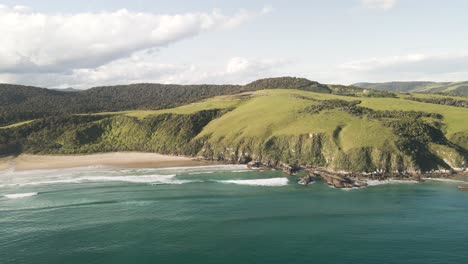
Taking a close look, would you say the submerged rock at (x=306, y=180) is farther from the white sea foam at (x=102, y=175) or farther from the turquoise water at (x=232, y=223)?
the white sea foam at (x=102, y=175)

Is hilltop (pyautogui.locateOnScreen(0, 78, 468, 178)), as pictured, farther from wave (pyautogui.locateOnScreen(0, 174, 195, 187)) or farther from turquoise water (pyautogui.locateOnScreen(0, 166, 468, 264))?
wave (pyautogui.locateOnScreen(0, 174, 195, 187))

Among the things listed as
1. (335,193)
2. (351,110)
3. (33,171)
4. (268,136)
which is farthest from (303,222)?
(33,171)

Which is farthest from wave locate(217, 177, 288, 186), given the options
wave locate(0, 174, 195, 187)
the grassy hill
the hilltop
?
the grassy hill

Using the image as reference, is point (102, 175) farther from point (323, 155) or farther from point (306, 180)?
point (323, 155)

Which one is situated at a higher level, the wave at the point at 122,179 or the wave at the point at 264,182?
the wave at the point at 264,182

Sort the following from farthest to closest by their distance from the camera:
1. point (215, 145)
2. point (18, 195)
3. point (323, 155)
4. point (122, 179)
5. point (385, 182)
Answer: point (215, 145)
point (323, 155)
point (122, 179)
point (385, 182)
point (18, 195)

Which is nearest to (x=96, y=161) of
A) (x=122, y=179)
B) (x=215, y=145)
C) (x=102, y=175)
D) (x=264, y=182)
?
(x=102, y=175)

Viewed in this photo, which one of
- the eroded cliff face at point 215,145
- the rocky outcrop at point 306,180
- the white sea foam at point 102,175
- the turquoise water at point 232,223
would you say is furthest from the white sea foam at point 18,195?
the rocky outcrop at point 306,180
